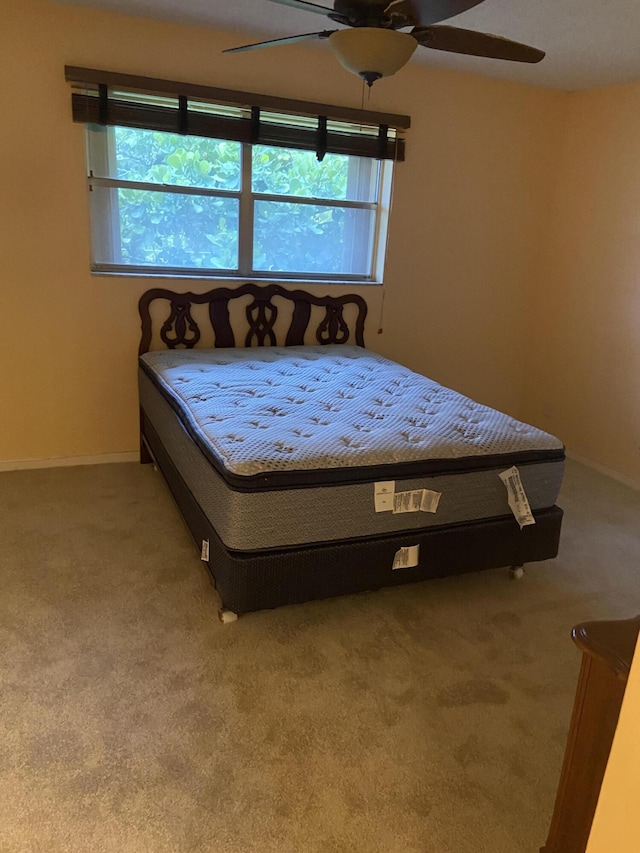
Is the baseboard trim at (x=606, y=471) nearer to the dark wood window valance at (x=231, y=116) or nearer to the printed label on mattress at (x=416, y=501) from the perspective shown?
the printed label on mattress at (x=416, y=501)

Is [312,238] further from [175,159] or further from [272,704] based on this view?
[272,704]

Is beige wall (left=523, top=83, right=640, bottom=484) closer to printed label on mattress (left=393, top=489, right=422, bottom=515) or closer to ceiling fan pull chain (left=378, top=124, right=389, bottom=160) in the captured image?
ceiling fan pull chain (left=378, top=124, right=389, bottom=160)

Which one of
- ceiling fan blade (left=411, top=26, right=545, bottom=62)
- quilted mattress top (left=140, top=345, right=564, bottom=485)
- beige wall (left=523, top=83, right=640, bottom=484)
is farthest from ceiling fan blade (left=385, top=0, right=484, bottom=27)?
beige wall (left=523, top=83, right=640, bottom=484)

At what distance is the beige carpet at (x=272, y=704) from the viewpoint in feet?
4.93

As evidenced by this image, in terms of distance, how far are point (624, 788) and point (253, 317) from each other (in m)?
3.16

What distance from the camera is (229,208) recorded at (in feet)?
11.7

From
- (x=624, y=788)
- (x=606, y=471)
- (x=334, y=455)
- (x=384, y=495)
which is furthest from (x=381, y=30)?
(x=606, y=471)

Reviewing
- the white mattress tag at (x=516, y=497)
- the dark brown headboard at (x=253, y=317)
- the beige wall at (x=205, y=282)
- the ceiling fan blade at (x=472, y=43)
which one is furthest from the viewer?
the dark brown headboard at (x=253, y=317)

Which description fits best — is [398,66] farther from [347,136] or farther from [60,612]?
[60,612]

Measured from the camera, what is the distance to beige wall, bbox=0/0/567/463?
120 inches

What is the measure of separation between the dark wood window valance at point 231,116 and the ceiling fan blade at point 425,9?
1.75 m

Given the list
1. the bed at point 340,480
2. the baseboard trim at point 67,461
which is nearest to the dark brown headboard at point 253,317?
the bed at point 340,480

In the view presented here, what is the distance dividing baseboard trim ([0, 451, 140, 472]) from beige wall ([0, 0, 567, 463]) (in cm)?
3

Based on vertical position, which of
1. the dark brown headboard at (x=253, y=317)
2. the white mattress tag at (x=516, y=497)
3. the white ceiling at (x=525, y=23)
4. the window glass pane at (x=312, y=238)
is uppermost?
the white ceiling at (x=525, y=23)
